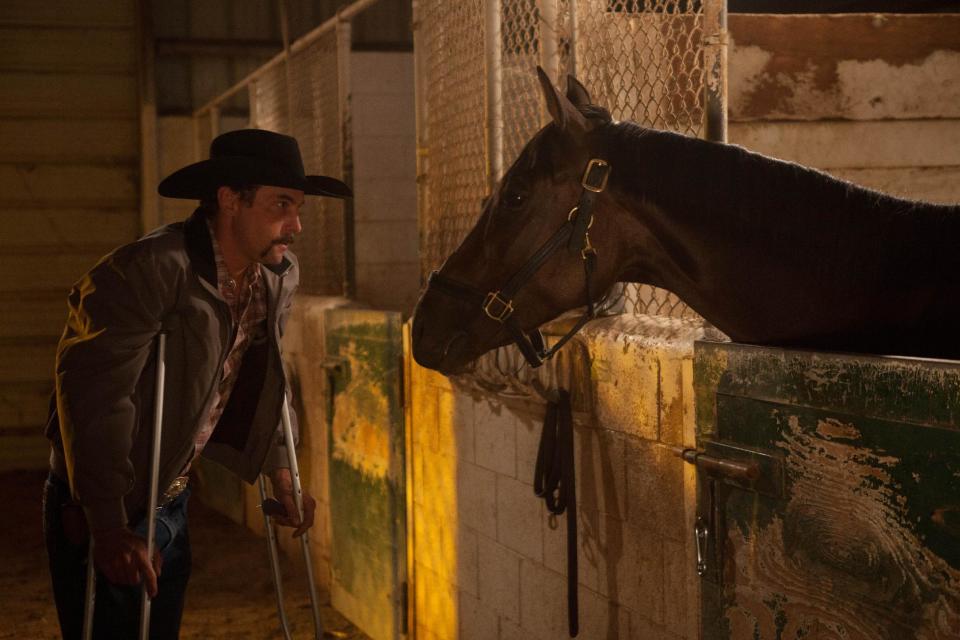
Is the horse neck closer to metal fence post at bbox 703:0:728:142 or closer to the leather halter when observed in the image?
the leather halter

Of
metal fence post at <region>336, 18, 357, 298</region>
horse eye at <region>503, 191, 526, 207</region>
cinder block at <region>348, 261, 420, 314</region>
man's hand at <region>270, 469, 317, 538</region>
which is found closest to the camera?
horse eye at <region>503, 191, 526, 207</region>

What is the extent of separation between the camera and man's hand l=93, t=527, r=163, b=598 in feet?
7.95

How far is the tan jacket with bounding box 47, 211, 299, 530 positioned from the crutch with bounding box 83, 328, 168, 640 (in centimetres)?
4

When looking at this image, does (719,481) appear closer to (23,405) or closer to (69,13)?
(23,405)

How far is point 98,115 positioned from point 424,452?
6495 millimetres

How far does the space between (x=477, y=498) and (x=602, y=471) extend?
3.00 ft

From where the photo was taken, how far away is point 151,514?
8.43 feet

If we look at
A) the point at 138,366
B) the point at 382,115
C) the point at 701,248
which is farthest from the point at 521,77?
the point at 382,115

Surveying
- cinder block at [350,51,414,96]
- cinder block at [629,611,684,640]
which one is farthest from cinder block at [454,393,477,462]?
cinder block at [350,51,414,96]

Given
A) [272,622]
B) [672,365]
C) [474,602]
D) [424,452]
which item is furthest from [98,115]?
[672,365]

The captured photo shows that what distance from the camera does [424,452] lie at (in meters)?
4.29

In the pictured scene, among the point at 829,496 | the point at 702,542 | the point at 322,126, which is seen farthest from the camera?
the point at 322,126

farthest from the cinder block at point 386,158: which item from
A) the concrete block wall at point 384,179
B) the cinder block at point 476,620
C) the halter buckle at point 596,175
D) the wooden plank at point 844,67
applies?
the halter buckle at point 596,175

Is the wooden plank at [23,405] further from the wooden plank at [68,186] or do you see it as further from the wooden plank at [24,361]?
the wooden plank at [68,186]
